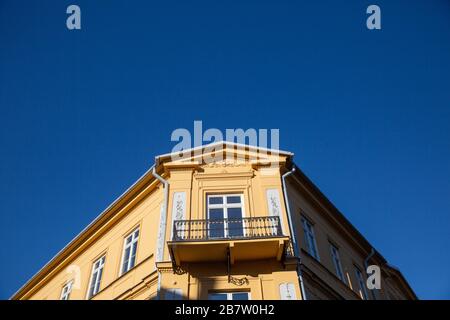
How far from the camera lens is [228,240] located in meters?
9.63

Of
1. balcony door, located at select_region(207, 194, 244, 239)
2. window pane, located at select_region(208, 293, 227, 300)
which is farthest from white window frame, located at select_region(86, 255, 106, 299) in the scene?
window pane, located at select_region(208, 293, 227, 300)

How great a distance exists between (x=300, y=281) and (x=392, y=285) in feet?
38.2

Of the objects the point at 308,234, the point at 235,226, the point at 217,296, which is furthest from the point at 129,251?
the point at 308,234

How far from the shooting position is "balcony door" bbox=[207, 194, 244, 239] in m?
10.4

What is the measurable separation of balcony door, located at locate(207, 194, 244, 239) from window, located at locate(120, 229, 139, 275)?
2.91 m

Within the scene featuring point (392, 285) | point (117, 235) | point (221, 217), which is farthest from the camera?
point (392, 285)

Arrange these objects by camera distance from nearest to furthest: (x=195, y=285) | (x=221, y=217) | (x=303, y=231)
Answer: (x=195, y=285), (x=221, y=217), (x=303, y=231)

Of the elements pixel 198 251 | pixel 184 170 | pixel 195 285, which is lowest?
pixel 195 285

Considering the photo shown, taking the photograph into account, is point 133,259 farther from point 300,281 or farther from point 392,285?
point 392,285

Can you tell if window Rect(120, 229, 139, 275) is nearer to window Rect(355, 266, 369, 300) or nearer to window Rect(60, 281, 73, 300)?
window Rect(60, 281, 73, 300)

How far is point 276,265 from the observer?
9.97 m

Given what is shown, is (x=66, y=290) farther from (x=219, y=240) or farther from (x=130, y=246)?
(x=219, y=240)
